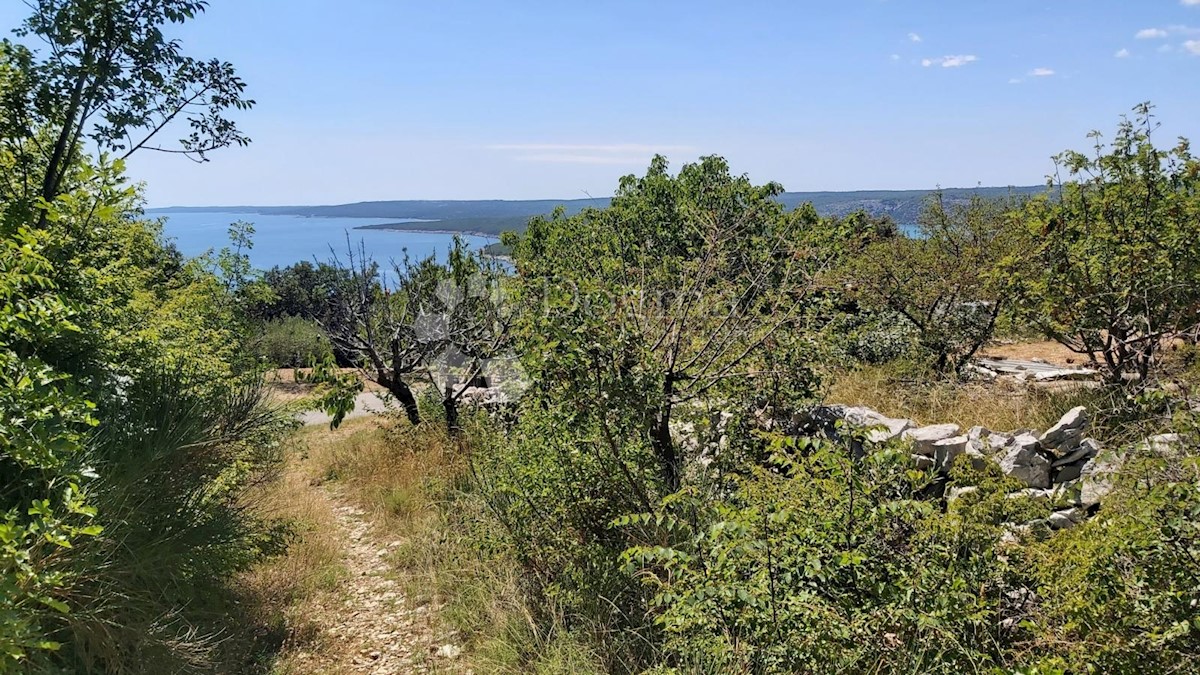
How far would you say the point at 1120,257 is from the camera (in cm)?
502

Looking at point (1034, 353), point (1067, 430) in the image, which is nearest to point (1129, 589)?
point (1067, 430)

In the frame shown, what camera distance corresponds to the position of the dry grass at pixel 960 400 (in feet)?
17.4

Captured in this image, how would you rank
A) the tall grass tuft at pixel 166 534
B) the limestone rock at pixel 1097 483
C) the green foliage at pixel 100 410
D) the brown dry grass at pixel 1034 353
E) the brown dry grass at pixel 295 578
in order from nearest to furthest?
the green foliage at pixel 100 410
the tall grass tuft at pixel 166 534
the limestone rock at pixel 1097 483
the brown dry grass at pixel 295 578
the brown dry grass at pixel 1034 353

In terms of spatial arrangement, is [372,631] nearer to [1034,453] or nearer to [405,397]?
[405,397]

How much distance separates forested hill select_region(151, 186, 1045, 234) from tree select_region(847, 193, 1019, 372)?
86cm

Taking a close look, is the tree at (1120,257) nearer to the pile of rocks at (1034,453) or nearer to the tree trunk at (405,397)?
the pile of rocks at (1034,453)

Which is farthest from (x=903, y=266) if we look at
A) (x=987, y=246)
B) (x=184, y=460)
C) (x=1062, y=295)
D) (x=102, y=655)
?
(x=102, y=655)

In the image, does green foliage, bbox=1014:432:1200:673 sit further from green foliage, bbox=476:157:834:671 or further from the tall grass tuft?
the tall grass tuft

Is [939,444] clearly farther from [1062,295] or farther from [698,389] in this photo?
[1062,295]

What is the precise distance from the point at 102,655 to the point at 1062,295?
7.00 metres

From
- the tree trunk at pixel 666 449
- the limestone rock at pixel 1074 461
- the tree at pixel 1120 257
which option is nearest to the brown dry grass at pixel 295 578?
the tree trunk at pixel 666 449

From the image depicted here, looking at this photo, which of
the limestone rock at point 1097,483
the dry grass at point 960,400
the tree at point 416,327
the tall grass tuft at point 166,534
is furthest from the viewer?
the tree at point 416,327

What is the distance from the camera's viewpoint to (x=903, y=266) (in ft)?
28.4

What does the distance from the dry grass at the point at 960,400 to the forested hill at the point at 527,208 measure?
7.60 feet
